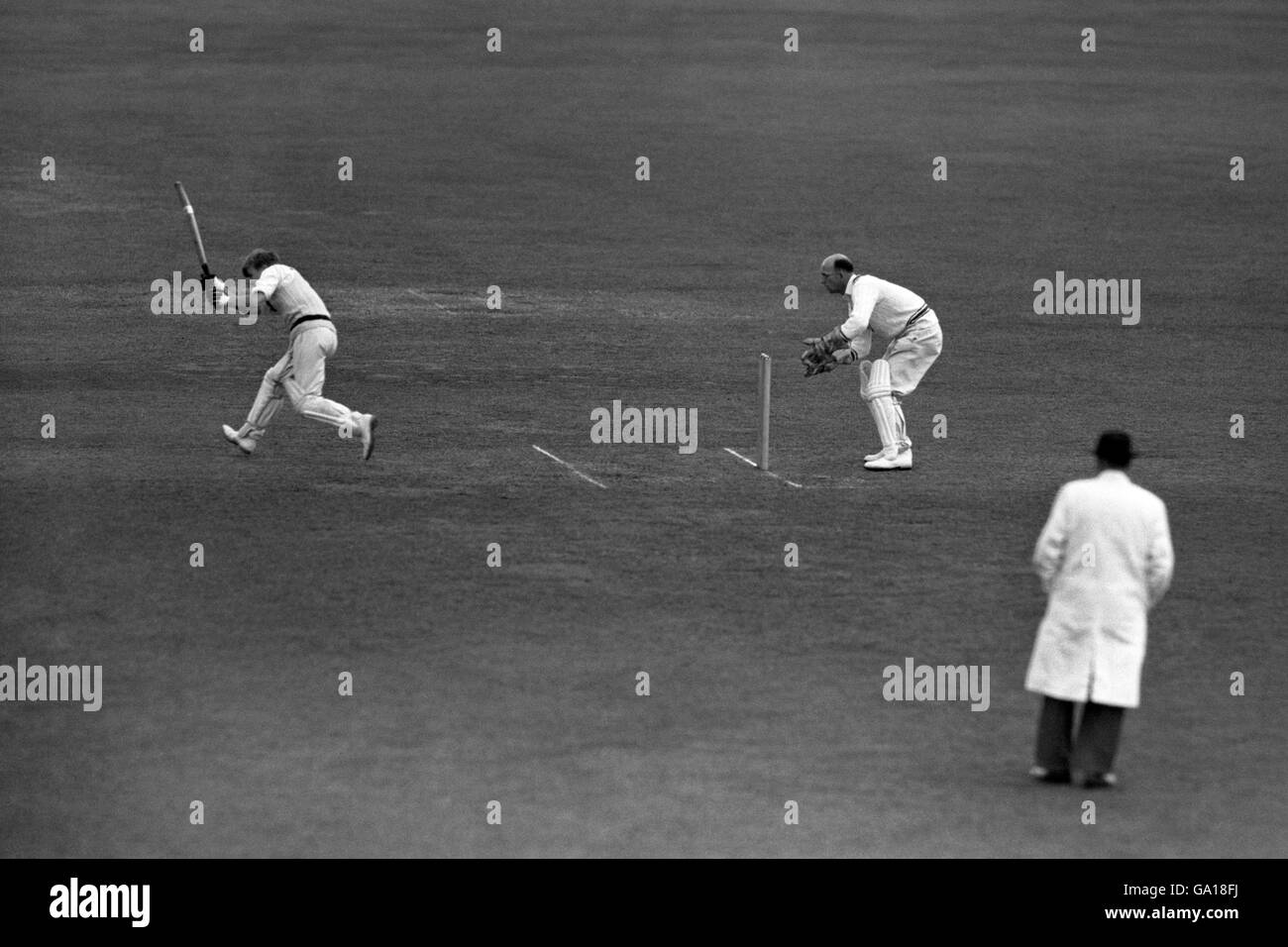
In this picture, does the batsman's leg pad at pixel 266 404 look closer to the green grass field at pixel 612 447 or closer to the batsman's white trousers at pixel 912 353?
the green grass field at pixel 612 447

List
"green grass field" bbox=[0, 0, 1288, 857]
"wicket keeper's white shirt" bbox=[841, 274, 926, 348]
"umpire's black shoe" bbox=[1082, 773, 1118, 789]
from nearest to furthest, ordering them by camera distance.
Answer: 1. "umpire's black shoe" bbox=[1082, 773, 1118, 789]
2. "green grass field" bbox=[0, 0, 1288, 857]
3. "wicket keeper's white shirt" bbox=[841, 274, 926, 348]

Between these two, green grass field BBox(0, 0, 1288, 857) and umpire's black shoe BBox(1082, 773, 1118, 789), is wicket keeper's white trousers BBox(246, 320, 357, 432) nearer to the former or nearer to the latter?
green grass field BBox(0, 0, 1288, 857)

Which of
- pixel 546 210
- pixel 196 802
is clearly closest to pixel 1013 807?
pixel 196 802

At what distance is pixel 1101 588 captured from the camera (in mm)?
11617

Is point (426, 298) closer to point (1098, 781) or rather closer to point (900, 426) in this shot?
point (900, 426)

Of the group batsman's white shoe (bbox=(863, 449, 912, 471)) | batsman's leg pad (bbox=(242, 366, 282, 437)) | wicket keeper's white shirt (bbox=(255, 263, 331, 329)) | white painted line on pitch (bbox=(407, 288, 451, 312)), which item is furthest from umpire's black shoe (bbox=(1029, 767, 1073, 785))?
white painted line on pitch (bbox=(407, 288, 451, 312))

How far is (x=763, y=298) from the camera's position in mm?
33531

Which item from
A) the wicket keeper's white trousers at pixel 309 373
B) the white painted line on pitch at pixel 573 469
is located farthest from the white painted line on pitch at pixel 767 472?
the wicket keeper's white trousers at pixel 309 373

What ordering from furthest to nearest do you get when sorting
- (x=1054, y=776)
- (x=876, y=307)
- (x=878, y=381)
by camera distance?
(x=876, y=307) → (x=878, y=381) → (x=1054, y=776)

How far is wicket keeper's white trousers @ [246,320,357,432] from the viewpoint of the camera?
67.4 feet

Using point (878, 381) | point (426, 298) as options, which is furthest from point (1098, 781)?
point (426, 298)

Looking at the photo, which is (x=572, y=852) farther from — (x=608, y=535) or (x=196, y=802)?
(x=608, y=535)

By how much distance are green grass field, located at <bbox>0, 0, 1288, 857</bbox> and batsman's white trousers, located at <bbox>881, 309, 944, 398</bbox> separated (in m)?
0.98

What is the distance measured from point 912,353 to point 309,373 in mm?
5885
